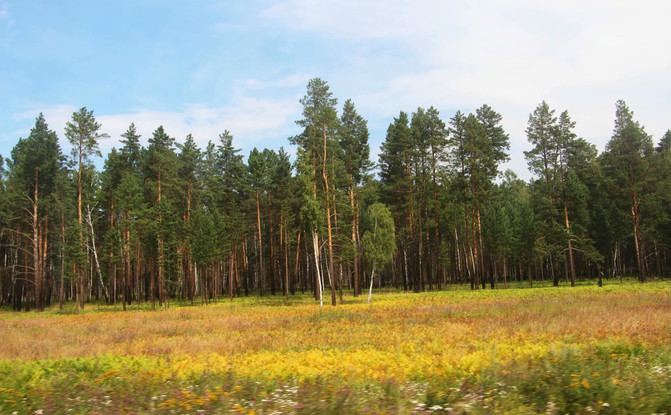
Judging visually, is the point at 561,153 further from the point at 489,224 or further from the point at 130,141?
the point at 130,141

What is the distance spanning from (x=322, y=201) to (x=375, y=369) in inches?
986

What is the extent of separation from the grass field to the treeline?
61.4 feet

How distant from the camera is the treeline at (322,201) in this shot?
37.8 metres

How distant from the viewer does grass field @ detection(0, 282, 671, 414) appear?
5.87m

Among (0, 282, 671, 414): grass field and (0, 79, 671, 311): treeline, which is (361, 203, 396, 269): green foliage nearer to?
(0, 79, 671, 311): treeline

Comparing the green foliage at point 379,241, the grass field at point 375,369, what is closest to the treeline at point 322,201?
the green foliage at point 379,241

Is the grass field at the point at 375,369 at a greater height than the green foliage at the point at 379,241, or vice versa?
Answer: the green foliage at the point at 379,241

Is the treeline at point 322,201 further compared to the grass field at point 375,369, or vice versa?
the treeline at point 322,201

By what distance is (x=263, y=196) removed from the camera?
172ft

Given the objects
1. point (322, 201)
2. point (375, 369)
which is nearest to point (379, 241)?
point (322, 201)

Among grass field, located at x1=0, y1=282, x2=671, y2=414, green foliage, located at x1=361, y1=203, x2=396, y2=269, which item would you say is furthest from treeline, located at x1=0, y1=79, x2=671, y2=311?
grass field, located at x1=0, y1=282, x2=671, y2=414

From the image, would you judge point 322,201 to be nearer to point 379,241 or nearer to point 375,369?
point 379,241

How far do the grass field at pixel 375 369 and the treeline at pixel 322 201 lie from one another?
18702mm

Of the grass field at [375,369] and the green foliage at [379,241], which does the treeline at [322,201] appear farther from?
the grass field at [375,369]
